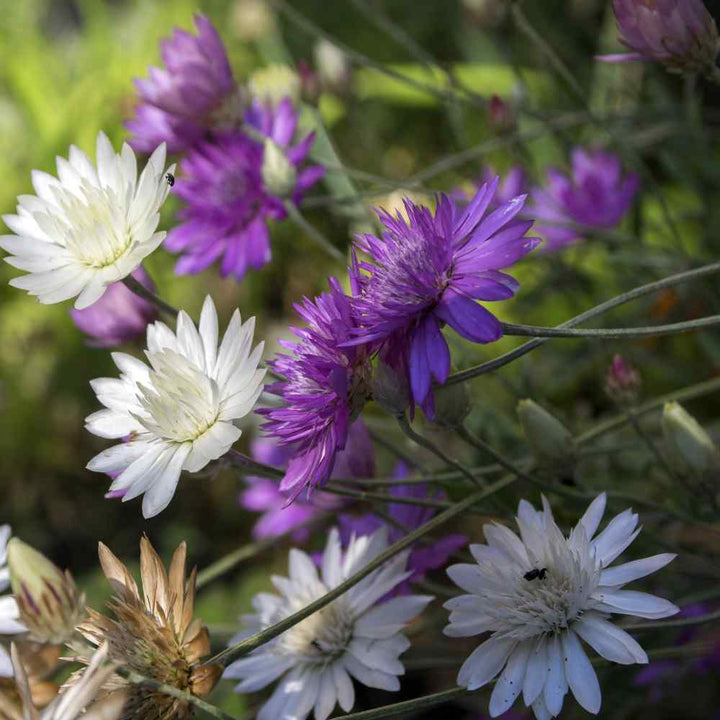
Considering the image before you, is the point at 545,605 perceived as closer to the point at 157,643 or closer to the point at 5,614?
the point at 157,643

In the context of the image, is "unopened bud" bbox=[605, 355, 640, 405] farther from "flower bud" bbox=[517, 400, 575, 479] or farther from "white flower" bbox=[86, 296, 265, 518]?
"white flower" bbox=[86, 296, 265, 518]

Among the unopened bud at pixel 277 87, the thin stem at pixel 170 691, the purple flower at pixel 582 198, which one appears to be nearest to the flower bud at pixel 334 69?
the unopened bud at pixel 277 87

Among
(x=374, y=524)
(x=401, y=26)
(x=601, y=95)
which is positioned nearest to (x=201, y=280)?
(x=401, y=26)

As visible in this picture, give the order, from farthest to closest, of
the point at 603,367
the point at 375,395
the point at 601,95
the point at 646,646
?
the point at 601,95, the point at 603,367, the point at 646,646, the point at 375,395

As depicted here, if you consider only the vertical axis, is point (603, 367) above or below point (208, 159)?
below

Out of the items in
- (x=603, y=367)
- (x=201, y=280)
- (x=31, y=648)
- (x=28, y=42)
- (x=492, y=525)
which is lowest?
(x=603, y=367)

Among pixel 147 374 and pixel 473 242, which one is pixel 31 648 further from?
pixel 473 242
